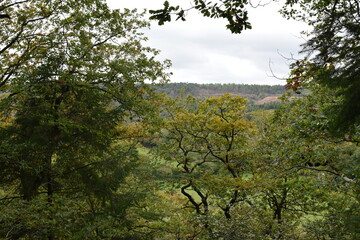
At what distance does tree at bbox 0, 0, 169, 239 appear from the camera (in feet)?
25.1

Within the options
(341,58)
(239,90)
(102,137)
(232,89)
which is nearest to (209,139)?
(102,137)

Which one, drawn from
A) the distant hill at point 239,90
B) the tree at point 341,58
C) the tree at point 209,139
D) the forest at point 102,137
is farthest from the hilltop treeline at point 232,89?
→ the tree at point 341,58

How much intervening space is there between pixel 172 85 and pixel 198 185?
138903 mm

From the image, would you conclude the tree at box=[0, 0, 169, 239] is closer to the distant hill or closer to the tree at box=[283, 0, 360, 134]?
the tree at box=[283, 0, 360, 134]

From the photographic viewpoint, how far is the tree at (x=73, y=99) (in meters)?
7.66

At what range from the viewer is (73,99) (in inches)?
400

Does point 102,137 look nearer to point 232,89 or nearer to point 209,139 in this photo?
point 209,139

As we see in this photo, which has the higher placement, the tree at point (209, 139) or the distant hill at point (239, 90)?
the distant hill at point (239, 90)

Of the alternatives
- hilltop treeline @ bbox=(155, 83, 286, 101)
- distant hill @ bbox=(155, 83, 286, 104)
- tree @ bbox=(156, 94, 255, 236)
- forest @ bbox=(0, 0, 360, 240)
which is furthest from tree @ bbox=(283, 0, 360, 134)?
hilltop treeline @ bbox=(155, 83, 286, 101)

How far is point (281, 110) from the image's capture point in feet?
27.3

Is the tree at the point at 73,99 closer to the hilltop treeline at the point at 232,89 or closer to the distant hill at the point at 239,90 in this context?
the distant hill at the point at 239,90

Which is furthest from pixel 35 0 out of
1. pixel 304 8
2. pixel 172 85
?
pixel 172 85

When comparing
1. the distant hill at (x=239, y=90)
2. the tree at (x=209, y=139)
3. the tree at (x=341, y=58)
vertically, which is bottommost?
the tree at (x=209, y=139)

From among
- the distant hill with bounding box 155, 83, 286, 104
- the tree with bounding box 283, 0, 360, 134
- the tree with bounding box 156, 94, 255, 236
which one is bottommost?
the tree with bounding box 156, 94, 255, 236
